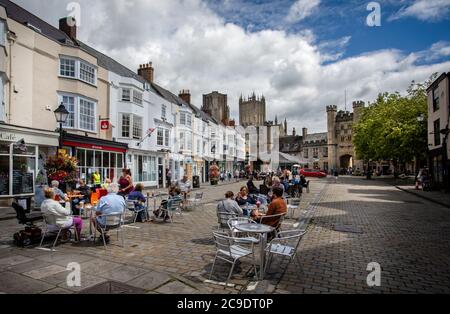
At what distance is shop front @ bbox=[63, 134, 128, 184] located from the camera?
57.1ft

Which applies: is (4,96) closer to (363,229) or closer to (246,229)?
(246,229)

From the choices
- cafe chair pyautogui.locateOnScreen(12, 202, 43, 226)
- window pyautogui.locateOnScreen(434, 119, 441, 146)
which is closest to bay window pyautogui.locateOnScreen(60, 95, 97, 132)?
cafe chair pyautogui.locateOnScreen(12, 202, 43, 226)

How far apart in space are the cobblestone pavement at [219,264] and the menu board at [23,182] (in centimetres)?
637

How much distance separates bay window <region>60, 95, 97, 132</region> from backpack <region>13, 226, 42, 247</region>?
12.3 m

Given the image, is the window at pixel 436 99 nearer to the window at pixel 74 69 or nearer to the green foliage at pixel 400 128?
the green foliage at pixel 400 128

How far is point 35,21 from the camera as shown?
1903 cm

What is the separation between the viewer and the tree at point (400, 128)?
3141 cm

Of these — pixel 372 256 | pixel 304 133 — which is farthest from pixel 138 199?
pixel 304 133

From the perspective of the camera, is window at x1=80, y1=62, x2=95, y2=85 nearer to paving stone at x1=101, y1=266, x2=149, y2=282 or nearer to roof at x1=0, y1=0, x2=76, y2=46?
roof at x1=0, y1=0, x2=76, y2=46

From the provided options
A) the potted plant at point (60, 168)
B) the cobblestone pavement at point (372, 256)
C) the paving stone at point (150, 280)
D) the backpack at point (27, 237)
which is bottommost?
the cobblestone pavement at point (372, 256)

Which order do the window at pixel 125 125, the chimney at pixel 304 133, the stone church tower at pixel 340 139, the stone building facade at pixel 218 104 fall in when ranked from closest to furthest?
the window at pixel 125 125
the stone church tower at pixel 340 139
the stone building facade at pixel 218 104
the chimney at pixel 304 133

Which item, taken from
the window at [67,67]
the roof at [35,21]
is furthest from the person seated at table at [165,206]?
the roof at [35,21]

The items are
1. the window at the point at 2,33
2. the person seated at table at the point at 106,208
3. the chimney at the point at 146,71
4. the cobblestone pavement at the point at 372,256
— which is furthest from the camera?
the chimney at the point at 146,71
